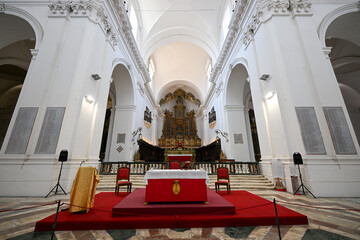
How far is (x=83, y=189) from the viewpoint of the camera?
2.79 metres

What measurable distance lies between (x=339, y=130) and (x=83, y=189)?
7060 millimetres

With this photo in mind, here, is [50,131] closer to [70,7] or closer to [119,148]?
Result: [119,148]

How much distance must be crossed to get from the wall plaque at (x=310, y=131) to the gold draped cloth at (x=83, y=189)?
5788 mm

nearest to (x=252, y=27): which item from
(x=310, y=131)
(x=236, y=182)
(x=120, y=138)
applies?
(x=310, y=131)

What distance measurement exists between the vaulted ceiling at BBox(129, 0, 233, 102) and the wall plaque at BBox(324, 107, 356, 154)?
871cm

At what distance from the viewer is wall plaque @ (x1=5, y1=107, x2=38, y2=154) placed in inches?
176

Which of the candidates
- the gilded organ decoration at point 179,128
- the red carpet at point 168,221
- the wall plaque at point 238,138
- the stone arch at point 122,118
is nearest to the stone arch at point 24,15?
the stone arch at point 122,118

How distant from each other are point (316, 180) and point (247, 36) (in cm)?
639

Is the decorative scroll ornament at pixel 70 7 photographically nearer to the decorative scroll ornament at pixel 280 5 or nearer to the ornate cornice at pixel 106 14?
the ornate cornice at pixel 106 14

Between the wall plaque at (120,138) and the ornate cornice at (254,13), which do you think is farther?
the wall plaque at (120,138)

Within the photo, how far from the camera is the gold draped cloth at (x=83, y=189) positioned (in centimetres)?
270

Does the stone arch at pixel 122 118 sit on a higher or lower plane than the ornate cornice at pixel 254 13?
lower

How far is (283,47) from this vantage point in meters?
5.36

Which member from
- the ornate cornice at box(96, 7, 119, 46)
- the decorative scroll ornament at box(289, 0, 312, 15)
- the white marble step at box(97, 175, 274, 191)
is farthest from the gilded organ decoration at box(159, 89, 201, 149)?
the decorative scroll ornament at box(289, 0, 312, 15)
